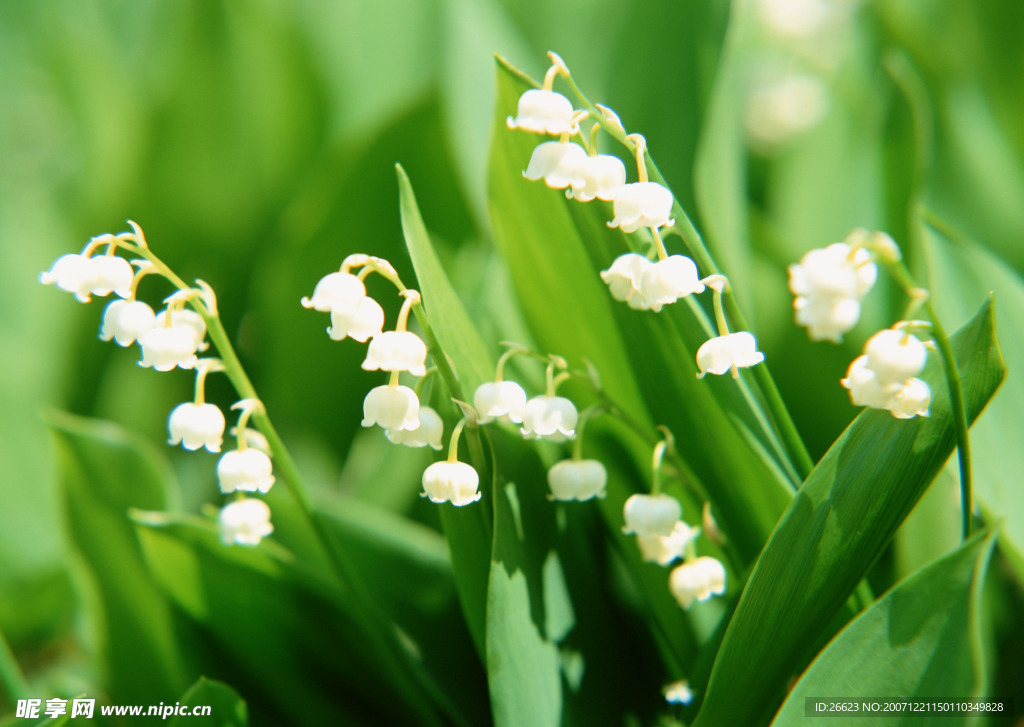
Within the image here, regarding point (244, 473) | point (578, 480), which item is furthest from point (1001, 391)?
point (244, 473)

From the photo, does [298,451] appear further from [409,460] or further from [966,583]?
[966,583]

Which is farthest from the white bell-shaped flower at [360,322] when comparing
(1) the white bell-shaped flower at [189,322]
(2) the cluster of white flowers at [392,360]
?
(1) the white bell-shaped flower at [189,322]

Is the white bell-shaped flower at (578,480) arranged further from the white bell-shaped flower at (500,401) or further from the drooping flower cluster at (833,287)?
the drooping flower cluster at (833,287)

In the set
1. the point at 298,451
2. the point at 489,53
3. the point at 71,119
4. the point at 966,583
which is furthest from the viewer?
the point at 71,119

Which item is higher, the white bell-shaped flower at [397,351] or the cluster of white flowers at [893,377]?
the white bell-shaped flower at [397,351]

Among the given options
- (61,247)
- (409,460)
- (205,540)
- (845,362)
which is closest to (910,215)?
(845,362)

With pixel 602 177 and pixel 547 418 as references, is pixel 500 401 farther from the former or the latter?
pixel 602 177

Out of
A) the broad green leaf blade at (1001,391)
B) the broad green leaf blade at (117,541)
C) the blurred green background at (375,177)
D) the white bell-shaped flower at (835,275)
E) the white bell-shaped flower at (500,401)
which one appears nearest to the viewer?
the white bell-shaped flower at (835,275)
